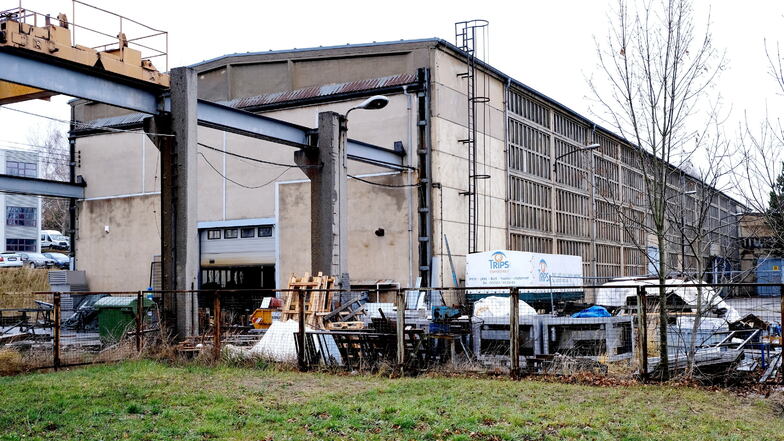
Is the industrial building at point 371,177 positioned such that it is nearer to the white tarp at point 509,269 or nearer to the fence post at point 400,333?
the white tarp at point 509,269

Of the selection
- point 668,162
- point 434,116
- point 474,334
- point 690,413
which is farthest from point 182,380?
point 434,116

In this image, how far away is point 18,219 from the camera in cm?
7156

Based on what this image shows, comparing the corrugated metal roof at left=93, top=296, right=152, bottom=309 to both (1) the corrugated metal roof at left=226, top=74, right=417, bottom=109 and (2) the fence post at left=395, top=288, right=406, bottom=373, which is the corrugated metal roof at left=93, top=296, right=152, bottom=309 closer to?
(2) the fence post at left=395, top=288, right=406, bottom=373

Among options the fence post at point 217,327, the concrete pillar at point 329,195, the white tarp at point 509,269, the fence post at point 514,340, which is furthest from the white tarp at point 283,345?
the white tarp at point 509,269

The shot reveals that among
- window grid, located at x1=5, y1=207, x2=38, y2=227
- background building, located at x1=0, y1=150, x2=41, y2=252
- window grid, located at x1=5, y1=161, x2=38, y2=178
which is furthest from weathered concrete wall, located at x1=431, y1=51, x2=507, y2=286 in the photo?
window grid, located at x1=5, y1=161, x2=38, y2=178

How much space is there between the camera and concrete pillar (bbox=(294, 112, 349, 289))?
2238 cm

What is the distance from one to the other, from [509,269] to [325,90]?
973 centimetres

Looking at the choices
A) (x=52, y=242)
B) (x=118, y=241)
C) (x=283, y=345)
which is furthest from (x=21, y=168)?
(x=283, y=345)

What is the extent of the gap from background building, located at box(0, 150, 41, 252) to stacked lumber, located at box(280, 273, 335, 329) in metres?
58.8

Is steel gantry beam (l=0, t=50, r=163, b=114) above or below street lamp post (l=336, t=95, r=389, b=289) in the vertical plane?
above

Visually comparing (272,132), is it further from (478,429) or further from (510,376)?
(478,429)

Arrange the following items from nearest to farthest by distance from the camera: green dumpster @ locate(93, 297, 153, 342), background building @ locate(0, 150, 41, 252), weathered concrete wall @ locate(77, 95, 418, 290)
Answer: green dumpster @ locate(93, 297, 153, 342) → weathered concrete wall @ locate(77, 95, 418, 290) → background building @ locate(0, 150, 41, 252)

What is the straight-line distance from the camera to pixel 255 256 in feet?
97.0

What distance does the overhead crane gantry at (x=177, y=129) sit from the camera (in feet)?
54.5
